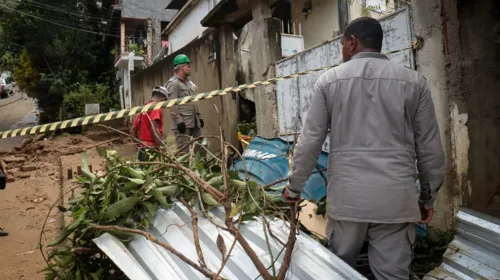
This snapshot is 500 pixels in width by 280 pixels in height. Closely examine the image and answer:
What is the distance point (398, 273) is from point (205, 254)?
3.46 ft

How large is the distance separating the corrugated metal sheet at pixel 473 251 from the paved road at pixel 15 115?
16.4m

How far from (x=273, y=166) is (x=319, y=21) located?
8675mm

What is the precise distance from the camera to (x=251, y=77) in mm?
6633

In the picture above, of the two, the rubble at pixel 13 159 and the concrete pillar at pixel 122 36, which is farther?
the concrete pillar at pixel 122 36

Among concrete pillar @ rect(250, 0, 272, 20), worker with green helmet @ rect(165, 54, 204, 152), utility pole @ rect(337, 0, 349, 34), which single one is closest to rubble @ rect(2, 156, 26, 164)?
worker with green helmet @ rect(165, 54, 204, 152)

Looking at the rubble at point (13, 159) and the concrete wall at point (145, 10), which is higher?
the concrete wall at point (145, 10)

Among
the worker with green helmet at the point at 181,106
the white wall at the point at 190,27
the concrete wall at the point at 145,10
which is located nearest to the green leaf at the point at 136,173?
the worker with green helmet at the point at 181,106

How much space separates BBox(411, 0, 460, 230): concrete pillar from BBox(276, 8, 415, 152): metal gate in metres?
0.23

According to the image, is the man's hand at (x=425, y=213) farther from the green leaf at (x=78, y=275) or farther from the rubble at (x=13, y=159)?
the rubble at (x=13, y=159)

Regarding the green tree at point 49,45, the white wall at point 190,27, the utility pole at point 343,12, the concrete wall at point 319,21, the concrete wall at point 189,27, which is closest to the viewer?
the utility pole at point 343,12

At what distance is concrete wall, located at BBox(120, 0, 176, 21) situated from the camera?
23844 millimetres

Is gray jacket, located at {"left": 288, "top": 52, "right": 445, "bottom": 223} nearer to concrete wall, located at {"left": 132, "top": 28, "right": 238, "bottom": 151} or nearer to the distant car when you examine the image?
concrete wall, located at {"left": 132, "top": 28, "right": 238, "bottom": 151}

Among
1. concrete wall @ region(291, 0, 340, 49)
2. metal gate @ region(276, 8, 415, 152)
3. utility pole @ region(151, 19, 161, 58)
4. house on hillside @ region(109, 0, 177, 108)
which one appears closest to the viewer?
metal gate @ region(276, 8, 415, 152)

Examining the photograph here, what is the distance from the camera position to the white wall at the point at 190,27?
51.1 ft
